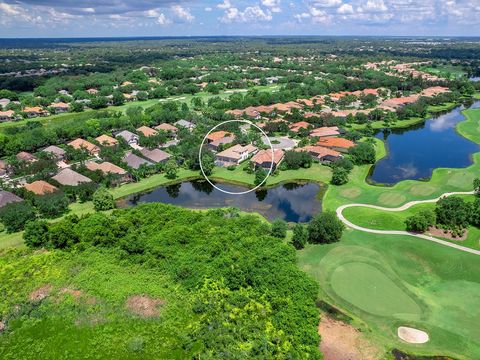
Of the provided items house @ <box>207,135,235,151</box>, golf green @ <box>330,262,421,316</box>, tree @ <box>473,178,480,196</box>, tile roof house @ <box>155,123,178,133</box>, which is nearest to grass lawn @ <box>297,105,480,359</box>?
golf green @ <box>330,262,421,316</box>

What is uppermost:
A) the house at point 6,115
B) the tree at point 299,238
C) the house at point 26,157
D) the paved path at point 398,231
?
the house at point 6,115

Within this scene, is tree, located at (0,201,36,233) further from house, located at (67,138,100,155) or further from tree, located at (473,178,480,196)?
tree, located at (473,178,480,196)

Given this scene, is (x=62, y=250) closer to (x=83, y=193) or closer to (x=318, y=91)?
(x=83, y=193)

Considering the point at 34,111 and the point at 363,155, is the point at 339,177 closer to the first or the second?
the point at 363,155

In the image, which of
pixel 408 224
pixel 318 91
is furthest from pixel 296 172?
pixel 318 91

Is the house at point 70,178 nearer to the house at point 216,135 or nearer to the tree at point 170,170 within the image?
the tree at point 170,170

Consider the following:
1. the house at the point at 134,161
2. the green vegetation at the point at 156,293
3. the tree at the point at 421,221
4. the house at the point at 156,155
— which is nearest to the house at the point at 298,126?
the house at the point at 156,155
